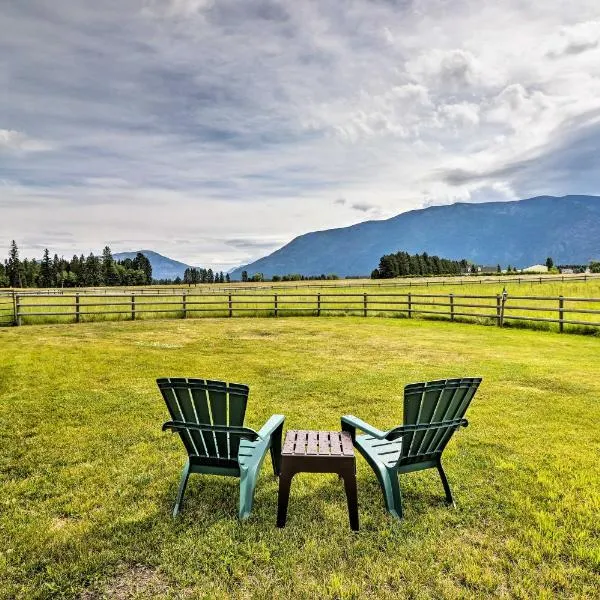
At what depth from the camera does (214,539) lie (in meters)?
3.39

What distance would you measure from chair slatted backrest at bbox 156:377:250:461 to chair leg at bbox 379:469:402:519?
3.98 ft

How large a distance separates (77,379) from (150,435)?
352 centimetres

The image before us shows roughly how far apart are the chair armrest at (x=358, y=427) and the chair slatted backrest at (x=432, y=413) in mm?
260

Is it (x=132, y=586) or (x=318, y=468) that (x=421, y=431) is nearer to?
(x=318, y=468)

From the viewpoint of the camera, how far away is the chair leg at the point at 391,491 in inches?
146

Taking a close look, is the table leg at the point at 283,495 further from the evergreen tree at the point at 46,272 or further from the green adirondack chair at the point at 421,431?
the evergreen tree at the point at 46,272

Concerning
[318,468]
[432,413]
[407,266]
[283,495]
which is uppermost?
[407,266]

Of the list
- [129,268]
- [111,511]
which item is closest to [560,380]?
[111,511]

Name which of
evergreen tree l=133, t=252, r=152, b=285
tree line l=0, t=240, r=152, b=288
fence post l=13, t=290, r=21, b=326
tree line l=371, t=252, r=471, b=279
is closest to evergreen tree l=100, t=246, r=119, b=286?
tree line l=0, t=240, r=152, b=288

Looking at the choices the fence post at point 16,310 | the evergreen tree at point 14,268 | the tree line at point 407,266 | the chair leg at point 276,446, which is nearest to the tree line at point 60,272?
the evergreen tree at point 14,268

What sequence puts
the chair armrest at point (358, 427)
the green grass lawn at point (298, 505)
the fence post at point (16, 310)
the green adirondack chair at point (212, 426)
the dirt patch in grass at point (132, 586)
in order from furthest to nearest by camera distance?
the fence post at point (16, 310), the chair armrest at point (358, 427), the green adirondack chair at point (212, 426), the green grass lawn at point (298, 505), the dirt patch in grass at point (132, 586)

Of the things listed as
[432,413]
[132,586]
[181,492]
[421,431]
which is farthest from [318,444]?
[132,586]

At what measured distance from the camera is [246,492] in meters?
3.71

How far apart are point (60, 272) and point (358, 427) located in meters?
115
